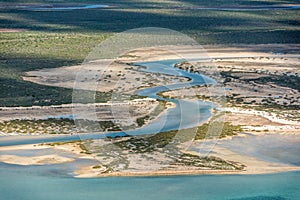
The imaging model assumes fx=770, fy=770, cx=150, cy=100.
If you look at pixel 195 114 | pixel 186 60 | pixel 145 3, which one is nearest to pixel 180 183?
pixel 195 114

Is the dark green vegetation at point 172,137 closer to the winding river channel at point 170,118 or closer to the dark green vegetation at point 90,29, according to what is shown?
the winding river channel at point 170,118

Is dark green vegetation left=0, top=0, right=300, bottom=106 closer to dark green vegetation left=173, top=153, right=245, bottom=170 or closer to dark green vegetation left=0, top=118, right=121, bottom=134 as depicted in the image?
dark green vegetation left=0, top=118, right=121, bottom=134

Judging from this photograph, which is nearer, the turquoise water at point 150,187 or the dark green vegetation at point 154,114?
the turquoise water at point 150,187

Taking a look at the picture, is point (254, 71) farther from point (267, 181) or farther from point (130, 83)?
point (267, 181)

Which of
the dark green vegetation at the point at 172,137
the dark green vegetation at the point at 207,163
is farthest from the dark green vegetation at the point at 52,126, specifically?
the dark green vegetation at the point at 207,163

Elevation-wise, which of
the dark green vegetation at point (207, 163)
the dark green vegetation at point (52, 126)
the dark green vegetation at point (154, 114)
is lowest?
the dark green vegetation at point (52, 126)

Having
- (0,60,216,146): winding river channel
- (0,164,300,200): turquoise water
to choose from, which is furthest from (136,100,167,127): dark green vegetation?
(0,164,300,200): turquoise water

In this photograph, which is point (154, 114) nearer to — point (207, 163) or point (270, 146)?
point (270, 146)
